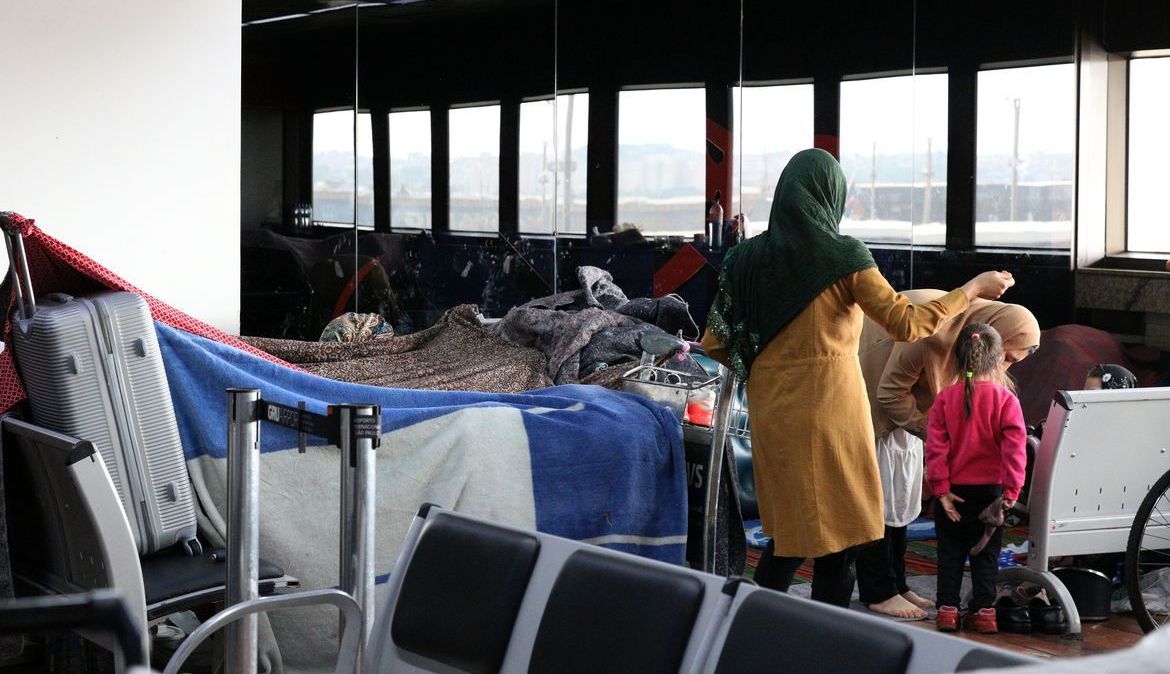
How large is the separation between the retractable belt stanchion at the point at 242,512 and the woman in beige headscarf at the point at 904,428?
Result: 2.33m

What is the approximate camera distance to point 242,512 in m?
2.70

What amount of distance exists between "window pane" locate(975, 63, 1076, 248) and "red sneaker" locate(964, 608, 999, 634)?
2738 mm

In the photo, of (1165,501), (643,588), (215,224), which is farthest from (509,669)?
(215,224)

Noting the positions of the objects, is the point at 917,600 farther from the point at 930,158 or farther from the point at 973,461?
the point at 930,158

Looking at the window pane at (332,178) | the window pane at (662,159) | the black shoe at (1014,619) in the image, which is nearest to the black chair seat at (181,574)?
the black shoe at (1014,619)

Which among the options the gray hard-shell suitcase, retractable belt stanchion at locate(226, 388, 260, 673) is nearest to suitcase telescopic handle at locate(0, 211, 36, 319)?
the gray hard-shell suitcase

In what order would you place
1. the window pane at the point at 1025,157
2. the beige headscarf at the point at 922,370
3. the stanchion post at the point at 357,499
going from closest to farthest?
1. the stanchion post at the point at 357,499
2. the beige headscarf at the point at 922,370
3. the window pane at the point at 1025,157

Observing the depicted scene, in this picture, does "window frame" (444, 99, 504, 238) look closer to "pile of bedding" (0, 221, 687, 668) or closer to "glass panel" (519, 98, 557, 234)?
"glass panel" (519, 98, 557, 234)

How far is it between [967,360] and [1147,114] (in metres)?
2.82

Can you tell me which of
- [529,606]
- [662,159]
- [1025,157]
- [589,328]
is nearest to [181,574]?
[529,606]

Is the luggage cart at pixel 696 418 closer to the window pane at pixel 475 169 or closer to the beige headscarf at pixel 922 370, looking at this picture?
the beige headscarf at pixel 922 370

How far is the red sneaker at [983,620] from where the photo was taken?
163 inches

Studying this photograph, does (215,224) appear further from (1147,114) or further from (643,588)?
(1147,114)

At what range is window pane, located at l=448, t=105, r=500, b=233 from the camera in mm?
8070
